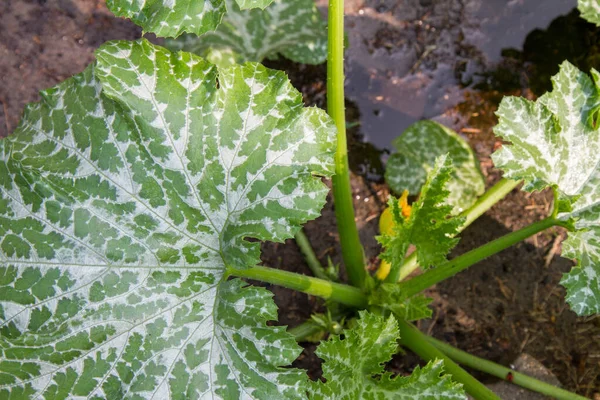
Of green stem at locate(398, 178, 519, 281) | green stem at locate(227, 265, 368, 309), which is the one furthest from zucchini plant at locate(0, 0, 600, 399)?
green stem at locate(398, 178, 519, 281)

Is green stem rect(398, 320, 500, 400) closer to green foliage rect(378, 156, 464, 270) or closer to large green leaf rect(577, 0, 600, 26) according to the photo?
green foliage rect(378, 156, 464, 270)

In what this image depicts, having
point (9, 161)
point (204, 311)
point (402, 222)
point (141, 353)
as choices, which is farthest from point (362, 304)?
point (9, 161)

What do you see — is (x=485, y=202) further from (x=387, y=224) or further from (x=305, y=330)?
(x=305, y=330)

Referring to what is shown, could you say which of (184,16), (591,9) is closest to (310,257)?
(184,16)

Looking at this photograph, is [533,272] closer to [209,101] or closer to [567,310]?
[567,310]

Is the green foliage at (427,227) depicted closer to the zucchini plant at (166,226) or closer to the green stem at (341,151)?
the zucchini plant at (166,226)

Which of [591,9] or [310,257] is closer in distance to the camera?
[591,9]
